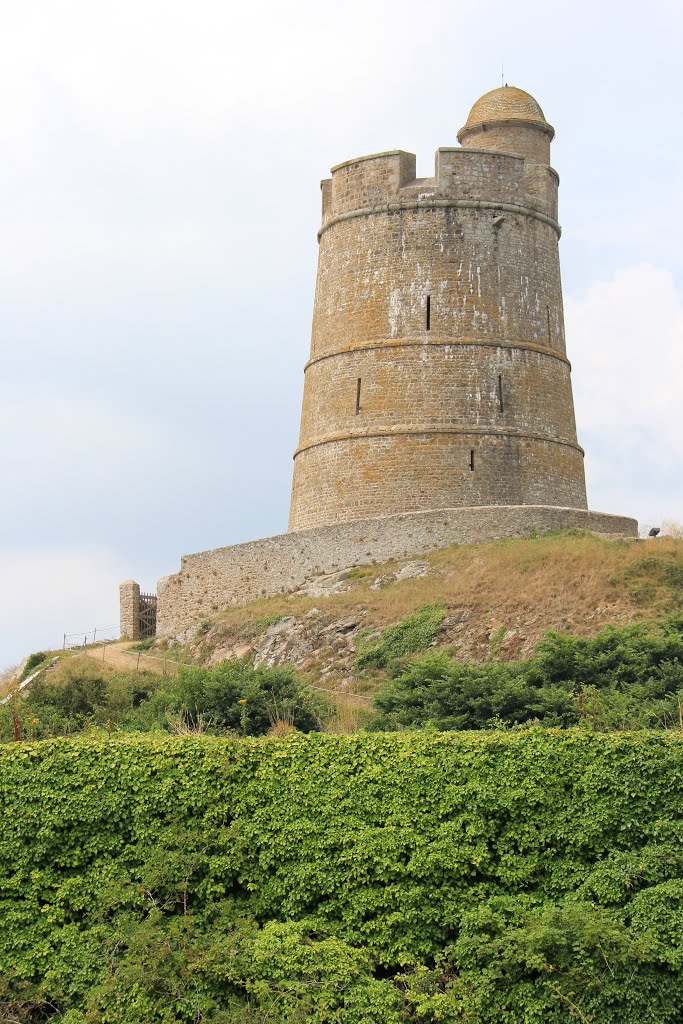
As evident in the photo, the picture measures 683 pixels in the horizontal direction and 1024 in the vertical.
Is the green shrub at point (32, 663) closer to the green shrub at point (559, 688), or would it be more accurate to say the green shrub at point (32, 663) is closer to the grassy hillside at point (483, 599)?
the grassy hillside at point (483, 599)

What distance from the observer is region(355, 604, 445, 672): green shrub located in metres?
24.7

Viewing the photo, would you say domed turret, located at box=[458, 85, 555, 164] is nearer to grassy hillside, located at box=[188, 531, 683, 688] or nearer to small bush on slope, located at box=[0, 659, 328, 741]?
grassy hillside, located at box=[188, 531, 683, 688]

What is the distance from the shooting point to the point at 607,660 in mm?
19297

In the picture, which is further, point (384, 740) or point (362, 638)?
point (362, 638)

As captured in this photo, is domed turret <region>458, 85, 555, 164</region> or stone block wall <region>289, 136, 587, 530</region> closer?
stone block wall <region>289, 136, 587, 530</region>

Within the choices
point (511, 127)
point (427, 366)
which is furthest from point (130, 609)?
point (511, 127)

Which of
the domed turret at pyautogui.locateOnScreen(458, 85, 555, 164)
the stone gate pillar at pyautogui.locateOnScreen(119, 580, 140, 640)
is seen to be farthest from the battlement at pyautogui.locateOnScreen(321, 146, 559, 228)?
the stone gate pillar at pyautogui.locateOnScreen(119, 580, 140, 640)

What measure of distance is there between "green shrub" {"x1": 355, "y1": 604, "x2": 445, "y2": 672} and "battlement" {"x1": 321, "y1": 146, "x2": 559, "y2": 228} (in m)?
11.6

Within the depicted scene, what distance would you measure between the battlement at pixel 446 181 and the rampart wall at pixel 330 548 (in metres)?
8.18

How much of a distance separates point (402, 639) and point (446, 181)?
12.6m

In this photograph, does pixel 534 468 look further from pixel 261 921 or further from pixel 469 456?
pixel 261 921

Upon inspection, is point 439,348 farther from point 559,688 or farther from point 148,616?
point 559,688

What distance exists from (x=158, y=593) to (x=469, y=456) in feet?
29.5

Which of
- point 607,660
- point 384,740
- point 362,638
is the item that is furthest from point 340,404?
point 384,740
